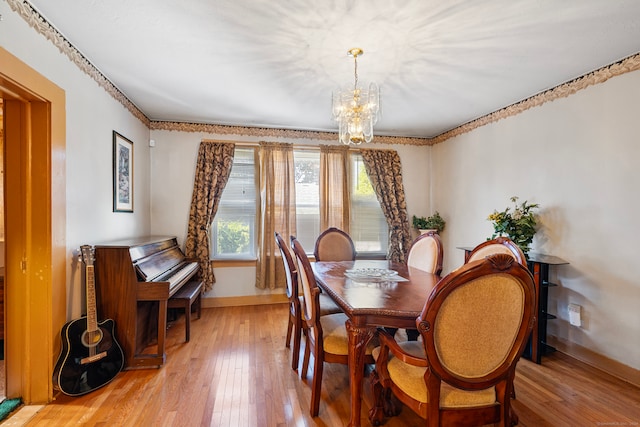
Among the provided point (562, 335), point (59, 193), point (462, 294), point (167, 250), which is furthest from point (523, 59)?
point (167, 250)

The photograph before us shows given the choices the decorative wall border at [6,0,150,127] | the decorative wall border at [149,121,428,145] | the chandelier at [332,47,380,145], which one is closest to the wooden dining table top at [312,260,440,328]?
the chandelier at [332,47,380,145]

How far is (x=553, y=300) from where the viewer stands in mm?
2803

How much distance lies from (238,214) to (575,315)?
372cm

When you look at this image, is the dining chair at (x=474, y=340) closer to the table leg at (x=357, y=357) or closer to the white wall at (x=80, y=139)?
the table leg at (x=357, y=357)

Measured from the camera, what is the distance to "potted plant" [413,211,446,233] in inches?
171

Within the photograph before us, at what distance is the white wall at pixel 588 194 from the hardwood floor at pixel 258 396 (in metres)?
0.43

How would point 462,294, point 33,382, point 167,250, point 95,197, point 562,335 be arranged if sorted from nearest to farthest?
point 462,294
point 33,382
point 95,197
point 562,335
point 167,250

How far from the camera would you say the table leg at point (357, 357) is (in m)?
1.57

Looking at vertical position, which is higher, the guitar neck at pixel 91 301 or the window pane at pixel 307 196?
the window pane at pixel 307 196

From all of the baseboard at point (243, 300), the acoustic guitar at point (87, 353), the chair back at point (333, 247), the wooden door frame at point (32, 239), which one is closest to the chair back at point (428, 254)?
the chair back at point (333, 247)

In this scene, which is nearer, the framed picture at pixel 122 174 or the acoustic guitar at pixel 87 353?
the acoustic guitar at pixel 87 353

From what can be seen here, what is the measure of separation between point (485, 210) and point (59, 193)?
4.05m

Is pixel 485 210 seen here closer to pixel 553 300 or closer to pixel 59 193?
pixel 553 300

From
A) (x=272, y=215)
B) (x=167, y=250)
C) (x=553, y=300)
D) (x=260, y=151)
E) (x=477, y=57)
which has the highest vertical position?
(x=477, y=57)
